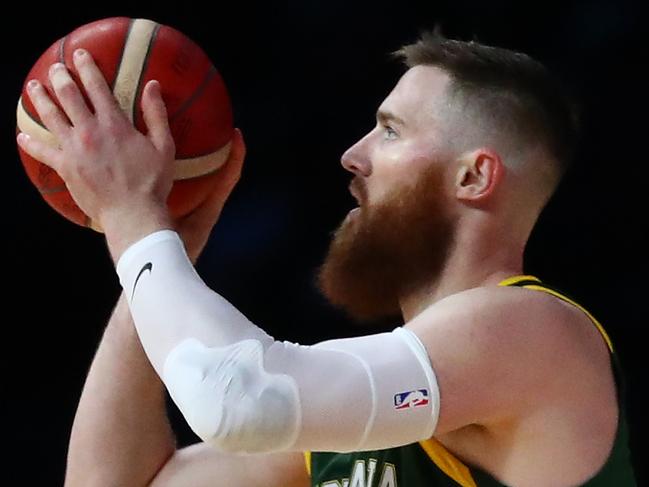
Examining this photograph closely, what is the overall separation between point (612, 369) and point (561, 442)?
180 mm

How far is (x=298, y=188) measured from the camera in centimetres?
446

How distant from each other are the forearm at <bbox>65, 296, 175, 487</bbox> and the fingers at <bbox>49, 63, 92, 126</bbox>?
23.7 inches

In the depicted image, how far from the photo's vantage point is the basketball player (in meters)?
1.88

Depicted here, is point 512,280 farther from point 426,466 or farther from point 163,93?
point 163,93

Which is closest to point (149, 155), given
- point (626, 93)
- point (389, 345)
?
point (389, 345)

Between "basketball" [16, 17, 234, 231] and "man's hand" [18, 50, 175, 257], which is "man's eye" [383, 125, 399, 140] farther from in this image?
"man's hand" [18, 50, 175, 257]

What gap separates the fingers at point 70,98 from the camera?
2.03 metres

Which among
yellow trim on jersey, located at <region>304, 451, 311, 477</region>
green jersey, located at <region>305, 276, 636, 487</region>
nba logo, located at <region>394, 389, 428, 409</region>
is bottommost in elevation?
yellow trim on jersey, located at <region>304, 451, 311, 477</region>

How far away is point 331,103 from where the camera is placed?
4.49 m

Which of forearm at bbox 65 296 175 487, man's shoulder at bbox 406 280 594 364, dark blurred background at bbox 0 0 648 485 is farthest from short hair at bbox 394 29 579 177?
dark blurred background at bbox 0 0 648 485

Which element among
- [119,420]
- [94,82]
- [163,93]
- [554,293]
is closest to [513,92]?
[554,293]

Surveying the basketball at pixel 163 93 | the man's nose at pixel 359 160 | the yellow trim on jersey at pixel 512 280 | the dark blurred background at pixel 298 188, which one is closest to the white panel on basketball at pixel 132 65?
the basketball at pixel 163 93

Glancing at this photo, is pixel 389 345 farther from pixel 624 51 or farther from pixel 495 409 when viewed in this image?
pixel 624 51

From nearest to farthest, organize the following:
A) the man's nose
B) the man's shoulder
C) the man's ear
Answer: the man's shoulder < the man's ear < the man's nose
